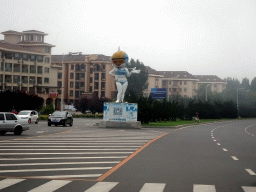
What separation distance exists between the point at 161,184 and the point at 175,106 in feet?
196

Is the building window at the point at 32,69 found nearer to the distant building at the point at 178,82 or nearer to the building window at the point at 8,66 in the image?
the building window at the point at 8,66

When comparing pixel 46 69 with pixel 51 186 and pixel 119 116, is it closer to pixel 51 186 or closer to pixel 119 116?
pixel 119 116

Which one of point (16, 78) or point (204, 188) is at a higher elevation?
point (16, 78)

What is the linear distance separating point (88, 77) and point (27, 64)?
1124 inches

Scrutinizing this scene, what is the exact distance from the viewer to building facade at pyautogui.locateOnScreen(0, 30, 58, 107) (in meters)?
92.2

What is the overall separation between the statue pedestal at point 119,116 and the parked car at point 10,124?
15.2m

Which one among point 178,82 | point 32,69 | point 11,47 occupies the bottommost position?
point 32,69

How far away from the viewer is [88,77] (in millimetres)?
123875

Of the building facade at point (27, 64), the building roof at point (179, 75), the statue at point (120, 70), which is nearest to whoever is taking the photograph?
the statue at point (120, 70)

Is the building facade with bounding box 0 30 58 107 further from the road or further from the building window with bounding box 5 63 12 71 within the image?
the road

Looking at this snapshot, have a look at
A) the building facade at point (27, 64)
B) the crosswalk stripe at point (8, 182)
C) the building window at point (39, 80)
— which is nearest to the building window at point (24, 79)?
the building facade at point (27, 64)

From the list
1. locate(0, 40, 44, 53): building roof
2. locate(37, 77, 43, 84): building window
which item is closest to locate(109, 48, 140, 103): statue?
locate(0, 40, 44, 53): building roof

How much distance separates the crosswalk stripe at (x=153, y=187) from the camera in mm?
8518

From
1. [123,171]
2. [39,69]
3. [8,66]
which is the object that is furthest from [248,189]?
[39,69]
